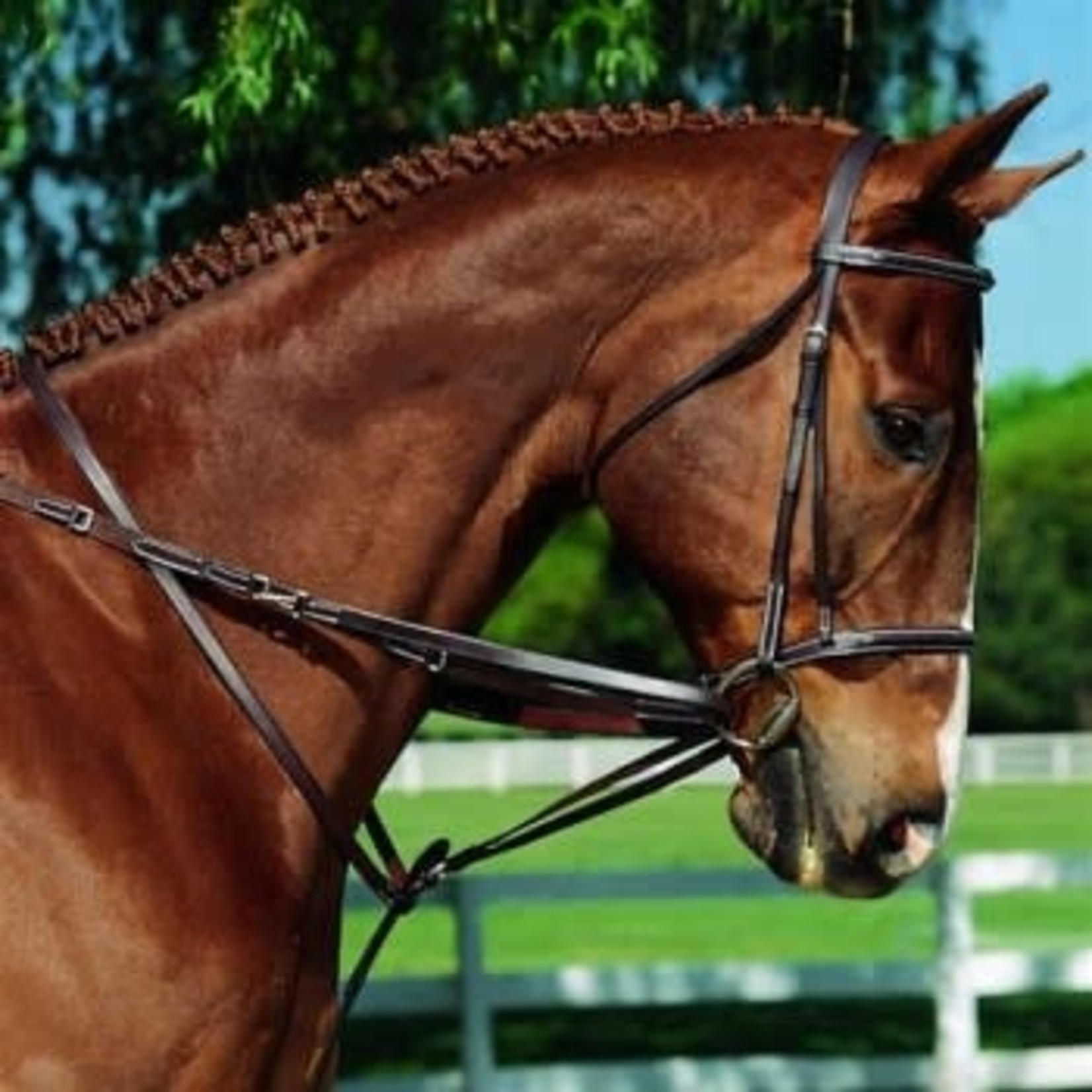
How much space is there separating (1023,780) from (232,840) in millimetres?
42388

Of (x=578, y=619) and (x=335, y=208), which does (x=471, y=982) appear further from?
(x=578, y=619)

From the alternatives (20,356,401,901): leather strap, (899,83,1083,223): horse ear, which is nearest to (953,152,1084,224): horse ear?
(899,83,1083,223): horse ear

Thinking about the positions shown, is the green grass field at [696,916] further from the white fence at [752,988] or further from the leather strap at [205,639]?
the leather strap at [205,639]

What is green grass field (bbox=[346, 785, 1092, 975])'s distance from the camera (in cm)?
1645

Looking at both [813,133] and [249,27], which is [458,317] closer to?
[813,133]

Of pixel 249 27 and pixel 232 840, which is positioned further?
pixel 249 27

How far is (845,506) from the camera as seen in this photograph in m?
3.17

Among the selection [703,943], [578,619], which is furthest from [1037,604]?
[703,943]

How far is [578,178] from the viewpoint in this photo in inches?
131

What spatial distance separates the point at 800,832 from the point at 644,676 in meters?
0.32

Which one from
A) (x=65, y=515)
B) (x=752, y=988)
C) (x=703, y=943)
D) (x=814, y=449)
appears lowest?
(x=703, y=943)

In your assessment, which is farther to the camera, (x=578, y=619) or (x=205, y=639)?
(x=578, y=619)

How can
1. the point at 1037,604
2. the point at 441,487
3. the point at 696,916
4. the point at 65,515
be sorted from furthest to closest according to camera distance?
1. the point at 1037,604
2. the point at 696,916
3. the point at 441,487
4. the point at 65,515

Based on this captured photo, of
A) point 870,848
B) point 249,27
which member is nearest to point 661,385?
point 870,848
